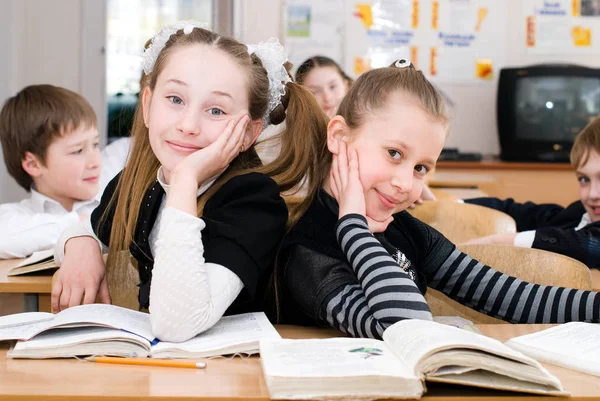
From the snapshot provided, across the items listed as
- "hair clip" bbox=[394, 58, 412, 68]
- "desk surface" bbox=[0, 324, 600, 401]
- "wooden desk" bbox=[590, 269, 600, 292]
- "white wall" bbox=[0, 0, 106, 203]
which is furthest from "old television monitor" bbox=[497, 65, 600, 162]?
"desk surface" bbox=[0, 324, 600, 401]

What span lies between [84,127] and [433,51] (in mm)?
3520

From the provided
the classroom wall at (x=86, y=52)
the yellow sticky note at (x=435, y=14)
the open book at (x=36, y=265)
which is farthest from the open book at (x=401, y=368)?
the yellow sticky note at (x=435, y=14)

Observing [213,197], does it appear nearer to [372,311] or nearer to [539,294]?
[372,311]

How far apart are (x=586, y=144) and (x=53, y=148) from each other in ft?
5.99

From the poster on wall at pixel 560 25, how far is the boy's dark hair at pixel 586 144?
11.3ft

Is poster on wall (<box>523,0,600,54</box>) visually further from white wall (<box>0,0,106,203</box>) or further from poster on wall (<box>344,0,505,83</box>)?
white wall (<box>0,0,106,203</box>)

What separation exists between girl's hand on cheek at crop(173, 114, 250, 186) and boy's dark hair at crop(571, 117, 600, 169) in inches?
61.1

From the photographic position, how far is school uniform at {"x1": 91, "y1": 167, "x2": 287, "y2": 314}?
4.35 ft

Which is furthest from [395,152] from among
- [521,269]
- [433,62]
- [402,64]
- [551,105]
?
[433,62]

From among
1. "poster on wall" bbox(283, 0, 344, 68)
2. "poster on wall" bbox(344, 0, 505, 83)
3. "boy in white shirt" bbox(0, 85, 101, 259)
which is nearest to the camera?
"boy in white shirt" bbox(0, 85, 101, 259)

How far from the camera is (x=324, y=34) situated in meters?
6.00


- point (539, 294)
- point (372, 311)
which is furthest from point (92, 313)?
point (539, 294)

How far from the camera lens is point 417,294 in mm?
1368

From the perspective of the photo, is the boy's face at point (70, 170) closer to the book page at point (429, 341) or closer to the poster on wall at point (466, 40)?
the book page at point (429, 341)
